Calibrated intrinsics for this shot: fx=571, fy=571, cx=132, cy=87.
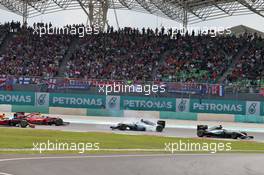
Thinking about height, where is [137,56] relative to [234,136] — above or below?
above

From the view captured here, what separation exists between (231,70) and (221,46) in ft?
12.2

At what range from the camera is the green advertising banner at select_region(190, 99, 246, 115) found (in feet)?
134

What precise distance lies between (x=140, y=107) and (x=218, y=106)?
5.66 metres

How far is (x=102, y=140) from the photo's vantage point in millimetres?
25641

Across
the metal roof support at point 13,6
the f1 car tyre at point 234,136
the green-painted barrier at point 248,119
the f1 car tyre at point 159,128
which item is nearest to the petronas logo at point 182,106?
the green-painted barrier at point 248,119

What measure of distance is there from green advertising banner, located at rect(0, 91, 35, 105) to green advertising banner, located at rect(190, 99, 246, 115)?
40.3ft

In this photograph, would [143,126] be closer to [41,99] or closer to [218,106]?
[218,106]

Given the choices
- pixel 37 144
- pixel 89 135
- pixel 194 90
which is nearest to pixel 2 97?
pixel 194 90

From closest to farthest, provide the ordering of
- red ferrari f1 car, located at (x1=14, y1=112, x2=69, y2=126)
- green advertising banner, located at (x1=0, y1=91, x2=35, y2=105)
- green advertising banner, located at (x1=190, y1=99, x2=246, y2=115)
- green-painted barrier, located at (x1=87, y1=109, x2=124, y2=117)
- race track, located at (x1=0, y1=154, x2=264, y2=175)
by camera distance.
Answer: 1. race track, located at (x1=0, y1=154, x2=264, y2=175)
2. red ferrari f1 car, located at (x1=14, y1=112, x2=69, y2=126)
3. green advertising banner, located at (x1=190, y1=99, x2=246, y2=115)
4. green-painted barrier, located at (x1=87, y1=109, x2=124, y2=117)
5. green advertising banner, located at (x1=0, y1=91, x2=35, y2=105)

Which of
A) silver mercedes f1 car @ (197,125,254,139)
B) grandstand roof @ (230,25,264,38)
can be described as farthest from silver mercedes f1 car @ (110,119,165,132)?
grandstand roof @ (230,25,264,38)

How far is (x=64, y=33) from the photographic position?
183 feet

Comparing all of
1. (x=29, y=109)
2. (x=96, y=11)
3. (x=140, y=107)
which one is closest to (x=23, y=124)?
(x=29, y=109)

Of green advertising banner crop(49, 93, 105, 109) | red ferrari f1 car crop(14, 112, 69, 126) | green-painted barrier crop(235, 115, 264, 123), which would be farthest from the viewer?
green advertising banner crop(49, 93, 105, 109)

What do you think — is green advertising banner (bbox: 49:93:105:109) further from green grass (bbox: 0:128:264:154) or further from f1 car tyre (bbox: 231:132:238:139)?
f1 car tyre (bbox: 231:132:238:139)
